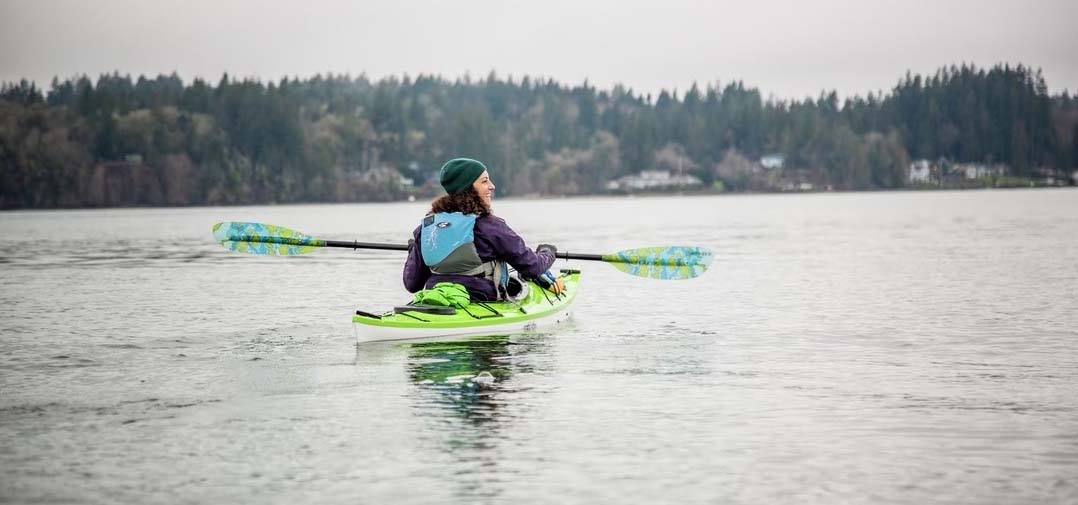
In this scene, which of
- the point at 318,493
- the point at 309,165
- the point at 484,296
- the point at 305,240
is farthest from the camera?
the point at 309,165

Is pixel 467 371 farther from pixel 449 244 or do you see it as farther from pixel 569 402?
pixel 449 244

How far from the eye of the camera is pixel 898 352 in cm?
1493

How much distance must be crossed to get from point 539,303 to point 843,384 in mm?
5824

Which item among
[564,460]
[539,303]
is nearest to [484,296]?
[539,303]

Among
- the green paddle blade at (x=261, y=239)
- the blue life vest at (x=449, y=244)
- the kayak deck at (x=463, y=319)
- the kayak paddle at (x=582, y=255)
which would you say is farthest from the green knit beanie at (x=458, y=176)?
the green paddle blade at (x=261, y=239)

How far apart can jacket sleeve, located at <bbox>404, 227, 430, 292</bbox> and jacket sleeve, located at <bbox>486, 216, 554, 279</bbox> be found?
86cm

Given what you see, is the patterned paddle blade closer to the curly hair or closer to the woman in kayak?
the woman in kayak

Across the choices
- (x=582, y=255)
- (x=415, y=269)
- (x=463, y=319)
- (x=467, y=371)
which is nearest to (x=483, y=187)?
(x=415, y=269)

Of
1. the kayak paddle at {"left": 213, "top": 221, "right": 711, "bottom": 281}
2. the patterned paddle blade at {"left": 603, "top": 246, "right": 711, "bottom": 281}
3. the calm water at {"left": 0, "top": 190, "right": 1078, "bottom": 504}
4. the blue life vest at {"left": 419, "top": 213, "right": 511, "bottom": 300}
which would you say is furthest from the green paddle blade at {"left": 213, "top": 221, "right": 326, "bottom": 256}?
the patterned paddle blade at {"left": 603, "top": 246, "right": 711, "bottom": 281}

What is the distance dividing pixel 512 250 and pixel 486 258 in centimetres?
35

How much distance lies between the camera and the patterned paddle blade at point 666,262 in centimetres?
1931

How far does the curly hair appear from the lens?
15.6m

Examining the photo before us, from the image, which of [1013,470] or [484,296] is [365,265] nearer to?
[484,296]

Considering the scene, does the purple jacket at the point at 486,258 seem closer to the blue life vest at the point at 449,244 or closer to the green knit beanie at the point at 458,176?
the blue life vest at the point at 449,244
